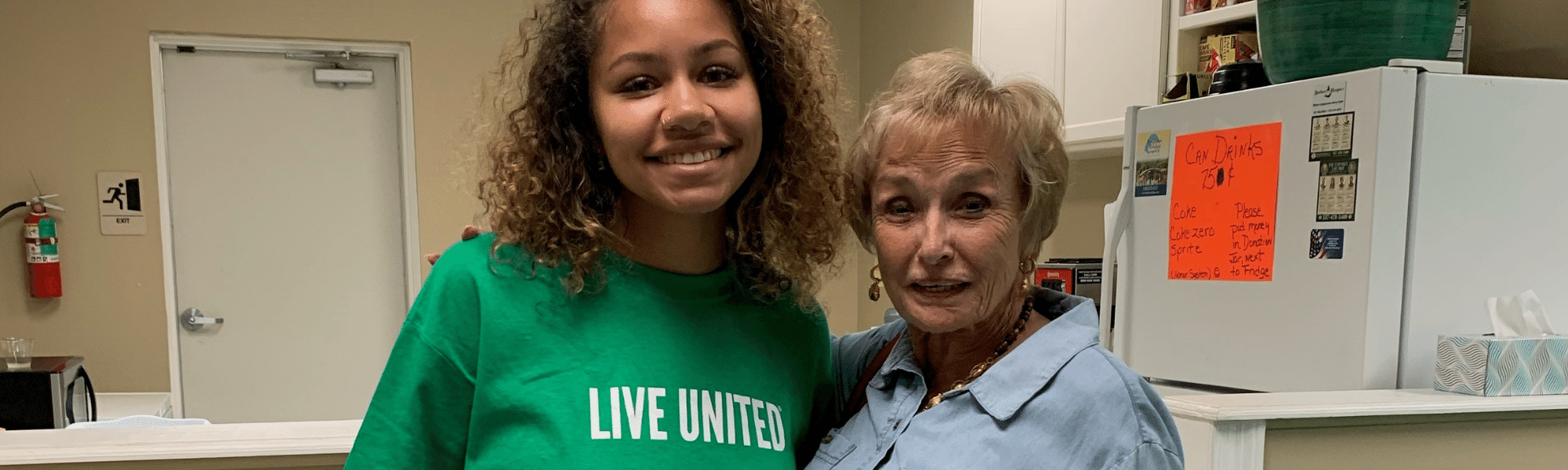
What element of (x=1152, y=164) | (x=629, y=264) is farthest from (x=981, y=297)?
(x=1152, y=164)

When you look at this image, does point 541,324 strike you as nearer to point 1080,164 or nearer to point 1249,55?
point 1249,55

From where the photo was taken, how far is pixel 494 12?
390 cm

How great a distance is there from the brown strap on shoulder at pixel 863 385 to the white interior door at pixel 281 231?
3.10m

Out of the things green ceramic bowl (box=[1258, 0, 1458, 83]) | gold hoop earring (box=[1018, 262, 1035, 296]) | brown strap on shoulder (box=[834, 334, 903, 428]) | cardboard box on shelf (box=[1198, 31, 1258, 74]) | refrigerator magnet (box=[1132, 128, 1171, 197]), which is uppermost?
cardboard box on shelf (box=[1198, 31, 1258, 74])

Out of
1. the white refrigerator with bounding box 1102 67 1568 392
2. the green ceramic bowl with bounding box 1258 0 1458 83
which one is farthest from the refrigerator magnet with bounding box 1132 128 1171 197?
the green ceramic bowl with bounding box 1258 0 1458 83

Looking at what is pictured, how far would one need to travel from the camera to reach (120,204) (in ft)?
11.5

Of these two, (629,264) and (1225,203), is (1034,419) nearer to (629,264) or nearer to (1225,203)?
(629,264)

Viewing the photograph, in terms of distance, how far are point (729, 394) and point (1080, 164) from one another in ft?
7.85

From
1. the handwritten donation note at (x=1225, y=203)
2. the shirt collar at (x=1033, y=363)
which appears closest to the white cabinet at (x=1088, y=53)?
the handwritten donation note at (x=1225, y=203)

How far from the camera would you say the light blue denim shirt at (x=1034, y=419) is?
909 millimetres

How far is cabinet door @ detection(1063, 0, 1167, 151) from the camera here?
98.0 inches

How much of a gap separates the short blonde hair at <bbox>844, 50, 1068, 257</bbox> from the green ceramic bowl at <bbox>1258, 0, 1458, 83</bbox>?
76 cm

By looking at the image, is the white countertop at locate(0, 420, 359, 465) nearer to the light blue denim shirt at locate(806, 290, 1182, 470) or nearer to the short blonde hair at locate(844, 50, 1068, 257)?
the light blue denim shirt at locate(806, 290, 1182, 470)

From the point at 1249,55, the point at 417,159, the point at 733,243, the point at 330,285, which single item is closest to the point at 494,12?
the point at 417,159
